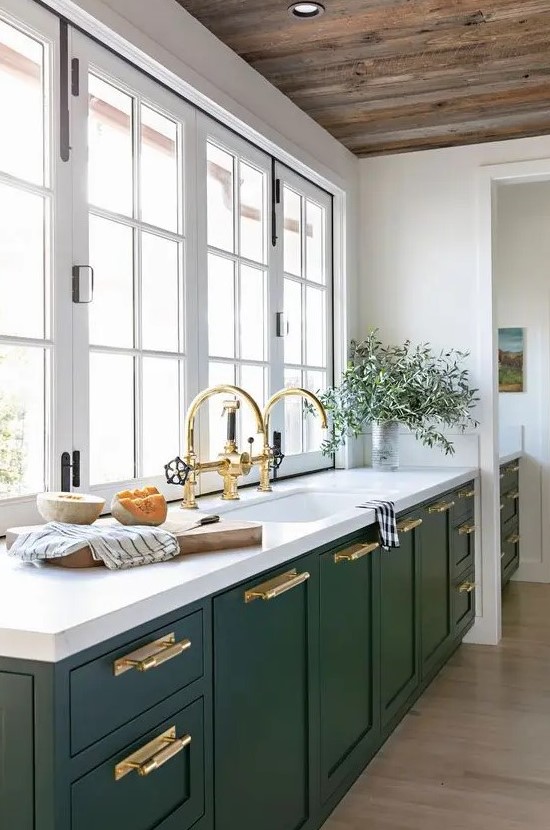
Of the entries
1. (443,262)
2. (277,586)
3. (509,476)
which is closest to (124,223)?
(277,586)

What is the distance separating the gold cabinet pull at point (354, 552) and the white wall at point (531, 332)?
11.1 ft

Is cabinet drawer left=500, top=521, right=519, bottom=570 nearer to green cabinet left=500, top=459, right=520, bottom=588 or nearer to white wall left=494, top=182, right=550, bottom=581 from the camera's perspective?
green cabinet left=500, top=459, right=520, bottom=588

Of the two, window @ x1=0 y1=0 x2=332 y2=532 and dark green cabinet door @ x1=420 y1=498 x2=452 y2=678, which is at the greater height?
window @ x1=0 y1=0 x2=332 y2=532

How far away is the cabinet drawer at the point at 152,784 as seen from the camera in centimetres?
126

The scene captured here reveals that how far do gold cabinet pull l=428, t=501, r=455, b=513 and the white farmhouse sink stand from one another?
33 cm

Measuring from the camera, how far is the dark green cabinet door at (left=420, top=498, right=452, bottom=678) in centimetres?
323

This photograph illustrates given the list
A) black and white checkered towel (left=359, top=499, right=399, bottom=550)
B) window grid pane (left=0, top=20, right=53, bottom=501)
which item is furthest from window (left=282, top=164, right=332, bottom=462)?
window grid pane (left=0, top=20, right=53, bottom=501)

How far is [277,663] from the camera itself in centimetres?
191

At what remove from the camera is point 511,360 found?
5.79 metres

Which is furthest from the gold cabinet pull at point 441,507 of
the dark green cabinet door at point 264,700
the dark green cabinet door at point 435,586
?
the dark green cabinet door at point 264,700

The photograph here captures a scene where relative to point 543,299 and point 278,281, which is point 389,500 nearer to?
point 278,281

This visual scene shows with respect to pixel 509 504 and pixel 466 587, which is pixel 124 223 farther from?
pixel 509 504

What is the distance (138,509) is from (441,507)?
1778 millimetres

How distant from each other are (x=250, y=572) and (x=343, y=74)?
Answer: 224 centimetres
